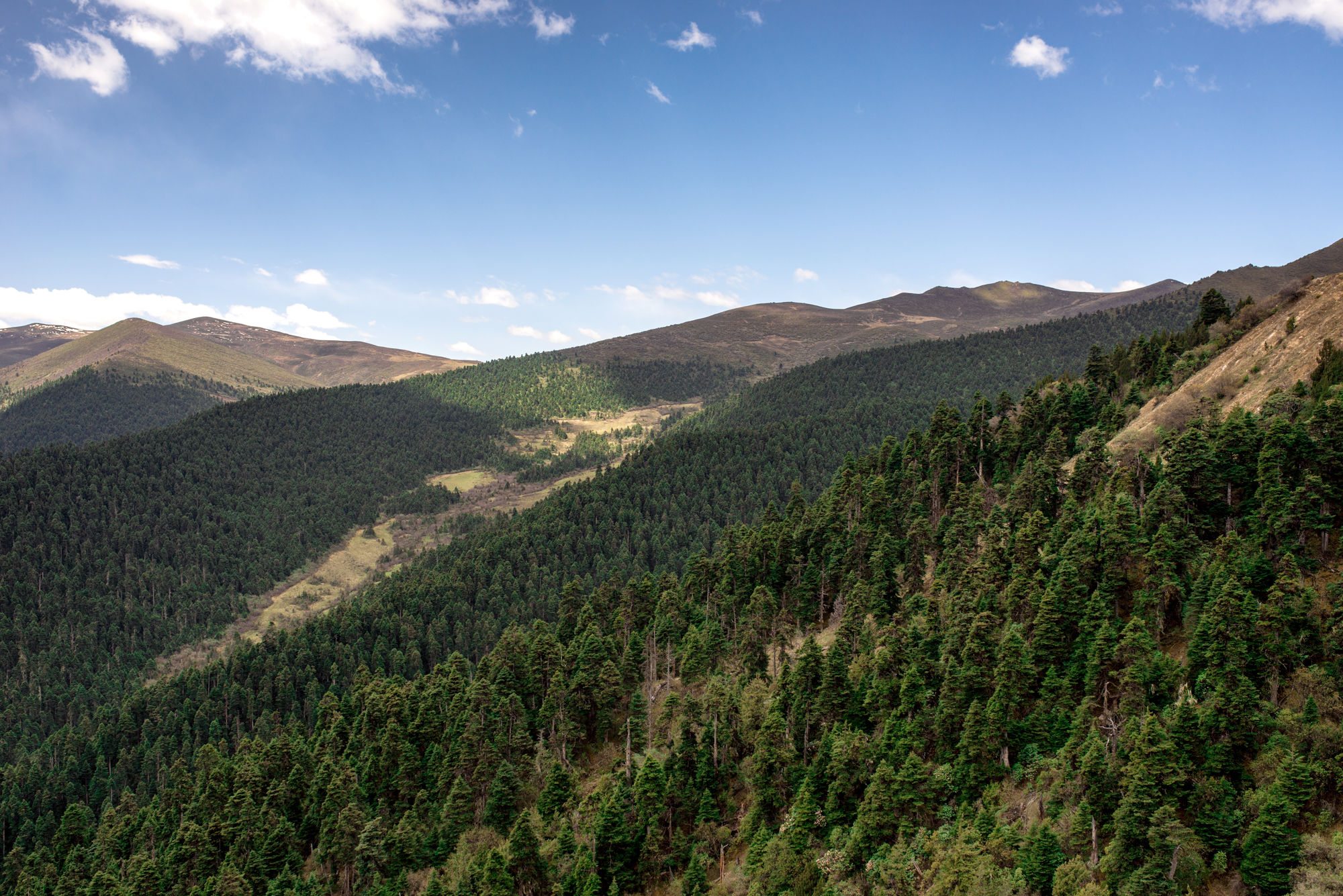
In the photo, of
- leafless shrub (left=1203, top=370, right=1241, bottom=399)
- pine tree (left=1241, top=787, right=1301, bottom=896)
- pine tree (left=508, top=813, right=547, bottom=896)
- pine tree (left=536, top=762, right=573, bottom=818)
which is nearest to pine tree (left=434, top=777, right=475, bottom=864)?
pine tree (left=536, top=762, right=573, bottom=818)

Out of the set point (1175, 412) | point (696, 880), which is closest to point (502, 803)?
point (696, 880)

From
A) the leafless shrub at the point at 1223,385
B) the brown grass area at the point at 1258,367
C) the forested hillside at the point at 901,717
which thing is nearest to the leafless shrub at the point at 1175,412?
the brown grass area at the point at 1258,367

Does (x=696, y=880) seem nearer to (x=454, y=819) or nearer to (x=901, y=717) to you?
(x=901, y=717)

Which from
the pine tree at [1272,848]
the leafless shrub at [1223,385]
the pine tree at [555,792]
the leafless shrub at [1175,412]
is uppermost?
the leafless shrub at [1223,385]

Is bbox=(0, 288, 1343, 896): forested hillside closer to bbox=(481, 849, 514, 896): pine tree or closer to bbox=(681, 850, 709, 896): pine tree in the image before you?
bbox=(481, 849, 514, 896): pine tree

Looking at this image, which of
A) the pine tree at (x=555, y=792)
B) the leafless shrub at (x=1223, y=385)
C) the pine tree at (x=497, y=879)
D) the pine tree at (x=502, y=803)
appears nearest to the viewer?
the pine tree at (x=497, y=879)

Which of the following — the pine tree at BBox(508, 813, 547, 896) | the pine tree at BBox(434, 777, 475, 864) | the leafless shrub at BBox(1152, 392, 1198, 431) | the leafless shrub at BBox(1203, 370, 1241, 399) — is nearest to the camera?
the pine tree at BBox(508, 813, 547, 896)

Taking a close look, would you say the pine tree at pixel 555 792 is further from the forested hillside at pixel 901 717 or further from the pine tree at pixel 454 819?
the pine tree at pixel 454 819

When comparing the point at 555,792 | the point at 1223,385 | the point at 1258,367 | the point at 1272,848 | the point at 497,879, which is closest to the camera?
the point at 1272,848

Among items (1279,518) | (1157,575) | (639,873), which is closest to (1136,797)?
(1157,575)

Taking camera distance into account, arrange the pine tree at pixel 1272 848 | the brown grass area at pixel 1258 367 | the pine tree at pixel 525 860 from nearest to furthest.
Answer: the pine tree at pixel 1272 848 < the pine tree at pixel 525 860 < the brown grass area at pixel 1258 367
